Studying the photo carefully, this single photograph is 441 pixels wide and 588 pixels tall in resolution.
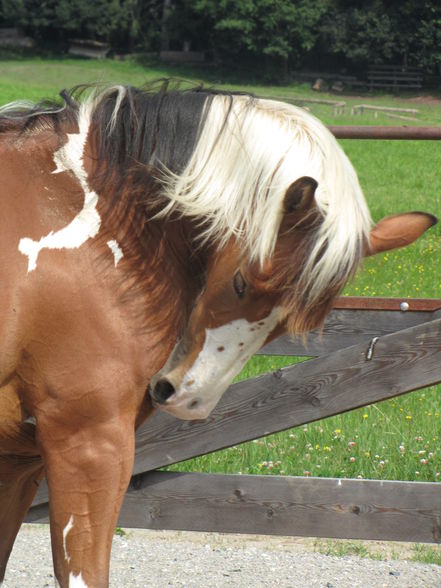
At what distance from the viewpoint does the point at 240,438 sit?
3527mm

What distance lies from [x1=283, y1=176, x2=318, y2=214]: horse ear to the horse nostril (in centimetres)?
47

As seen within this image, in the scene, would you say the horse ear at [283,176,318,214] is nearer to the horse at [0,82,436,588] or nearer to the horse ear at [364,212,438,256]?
the horse at [0,82,436,588]

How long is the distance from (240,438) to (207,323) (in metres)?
1.67

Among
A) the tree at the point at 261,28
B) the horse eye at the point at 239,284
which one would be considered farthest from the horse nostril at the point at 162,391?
the tree at the point at 261,28

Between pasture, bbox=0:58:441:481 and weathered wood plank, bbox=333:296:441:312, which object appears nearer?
weathered wood plank, bbox=333:296:441:312

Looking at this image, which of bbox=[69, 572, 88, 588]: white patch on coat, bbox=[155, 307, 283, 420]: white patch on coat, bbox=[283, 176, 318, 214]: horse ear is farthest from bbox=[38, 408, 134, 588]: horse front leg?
bbox=[283, 176, 318, 214]: horse ear

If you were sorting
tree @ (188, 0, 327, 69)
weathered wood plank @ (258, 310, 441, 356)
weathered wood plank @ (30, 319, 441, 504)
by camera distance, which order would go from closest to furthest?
weathered wood plank @ (30, 319, 441, 504) < weathered wood plank @ (258, 310, 441, 356) < tree @ (188, 0, 327, 69)

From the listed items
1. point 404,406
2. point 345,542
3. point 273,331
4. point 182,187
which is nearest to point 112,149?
point 182,187

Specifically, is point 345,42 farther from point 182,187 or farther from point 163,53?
point 182,187

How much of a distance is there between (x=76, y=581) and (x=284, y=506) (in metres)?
1.93

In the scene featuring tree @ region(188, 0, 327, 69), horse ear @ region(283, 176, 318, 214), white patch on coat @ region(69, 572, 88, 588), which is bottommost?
tree @ region(188, 0, 327, 69)

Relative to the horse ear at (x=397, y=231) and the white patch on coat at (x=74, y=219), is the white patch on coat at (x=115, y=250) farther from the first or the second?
the horse ear at (x=397, y=231)

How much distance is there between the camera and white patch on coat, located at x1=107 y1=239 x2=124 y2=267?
1936 mm

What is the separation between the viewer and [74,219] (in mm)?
1929
